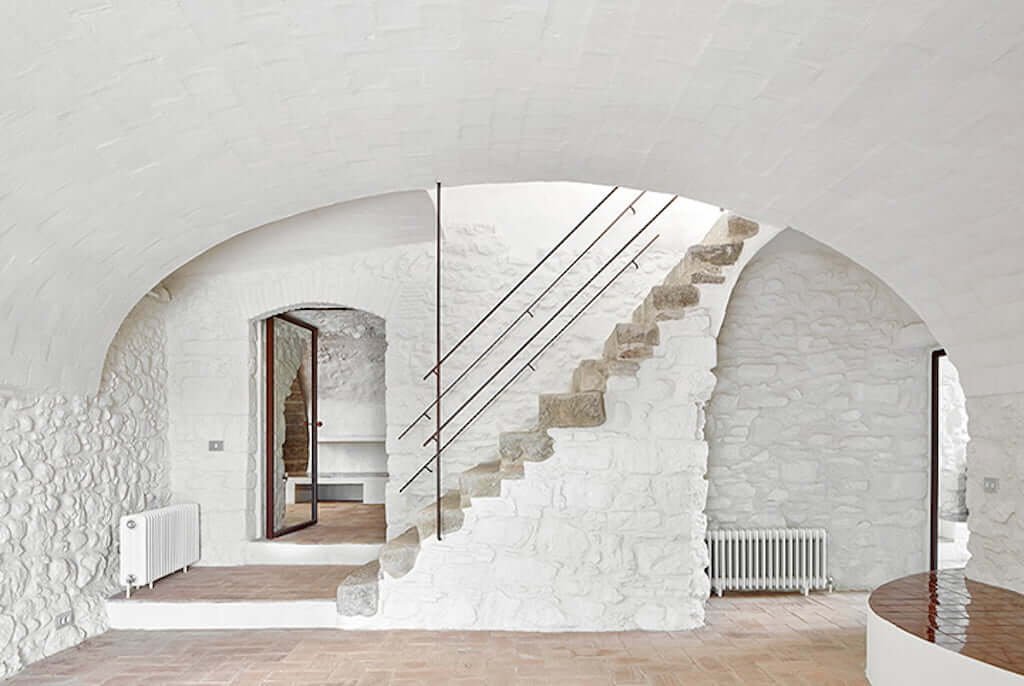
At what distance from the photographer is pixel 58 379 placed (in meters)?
4.79

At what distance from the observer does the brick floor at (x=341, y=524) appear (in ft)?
22.8

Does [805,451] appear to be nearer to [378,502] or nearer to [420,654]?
[420,654]

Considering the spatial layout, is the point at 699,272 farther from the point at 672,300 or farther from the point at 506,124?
the point at 506,124

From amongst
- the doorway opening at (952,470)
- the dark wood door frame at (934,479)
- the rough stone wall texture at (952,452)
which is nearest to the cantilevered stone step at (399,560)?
the dark wood door frame at (934,479)

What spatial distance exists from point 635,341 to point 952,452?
4.85m

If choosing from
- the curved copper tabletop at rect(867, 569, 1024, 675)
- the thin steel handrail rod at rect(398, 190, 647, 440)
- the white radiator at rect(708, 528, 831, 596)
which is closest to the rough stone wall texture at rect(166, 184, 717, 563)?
the thin steel handrail rod at rect(398, 190, 647, 440)

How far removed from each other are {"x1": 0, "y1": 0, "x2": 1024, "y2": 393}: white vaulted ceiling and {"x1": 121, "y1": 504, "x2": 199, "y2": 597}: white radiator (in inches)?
52.4

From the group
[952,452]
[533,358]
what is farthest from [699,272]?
[952,452]

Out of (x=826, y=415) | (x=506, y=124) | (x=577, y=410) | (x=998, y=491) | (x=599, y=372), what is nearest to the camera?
(x=506, y=124)

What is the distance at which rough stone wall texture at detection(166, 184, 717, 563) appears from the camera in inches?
261

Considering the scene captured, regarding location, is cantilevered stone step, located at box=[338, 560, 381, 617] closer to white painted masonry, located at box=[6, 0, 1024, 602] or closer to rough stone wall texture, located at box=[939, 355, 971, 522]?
white painted masonry, located at box=[6, 0, 1024, 602]

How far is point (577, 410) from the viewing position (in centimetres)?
545

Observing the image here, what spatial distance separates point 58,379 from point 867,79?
14.8ft

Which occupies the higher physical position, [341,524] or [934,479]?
[934,479]
